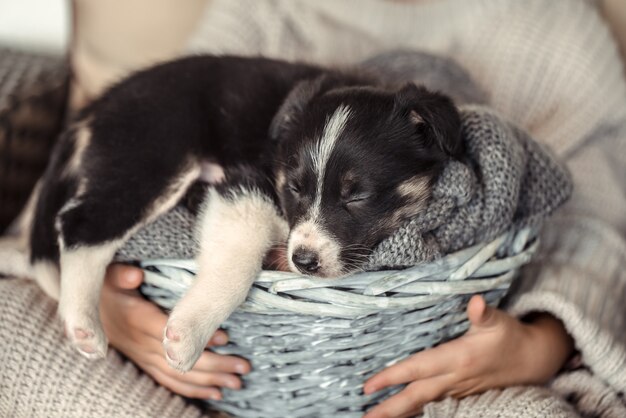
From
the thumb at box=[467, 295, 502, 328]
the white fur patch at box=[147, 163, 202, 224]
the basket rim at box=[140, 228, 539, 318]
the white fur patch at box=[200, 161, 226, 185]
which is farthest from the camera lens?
the white fur patch at box=[200, 161, 226, 185]

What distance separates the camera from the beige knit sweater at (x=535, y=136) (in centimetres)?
149

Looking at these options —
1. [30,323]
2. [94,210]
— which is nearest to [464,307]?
[94,210]

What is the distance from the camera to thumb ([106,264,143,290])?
1472 mm

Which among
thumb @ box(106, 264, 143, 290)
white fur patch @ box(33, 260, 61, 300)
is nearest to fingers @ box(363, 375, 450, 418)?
thumb @ box(106, 264, 143, 290)

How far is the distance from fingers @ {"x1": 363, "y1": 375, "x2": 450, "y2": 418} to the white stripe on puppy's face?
0.33m

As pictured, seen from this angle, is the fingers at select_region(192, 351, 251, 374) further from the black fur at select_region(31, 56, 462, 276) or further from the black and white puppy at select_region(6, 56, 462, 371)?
the black fur at select_region(31, 56, 462, 276)

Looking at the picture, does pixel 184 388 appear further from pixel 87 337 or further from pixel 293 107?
pixel 293 107

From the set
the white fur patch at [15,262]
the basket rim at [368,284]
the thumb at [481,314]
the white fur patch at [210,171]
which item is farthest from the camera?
the white fur patch at [15,262]

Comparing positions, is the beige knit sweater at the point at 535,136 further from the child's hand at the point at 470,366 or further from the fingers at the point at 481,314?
the fingers at the point at 481,314

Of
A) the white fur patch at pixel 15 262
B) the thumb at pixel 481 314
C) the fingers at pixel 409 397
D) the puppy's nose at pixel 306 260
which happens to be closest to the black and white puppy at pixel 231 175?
the puppy's nose at pixel 306 260

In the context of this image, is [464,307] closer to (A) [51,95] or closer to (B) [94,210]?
(B) [94,210]

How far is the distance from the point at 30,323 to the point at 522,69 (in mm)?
1590

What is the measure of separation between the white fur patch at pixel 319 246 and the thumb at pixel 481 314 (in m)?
0.29

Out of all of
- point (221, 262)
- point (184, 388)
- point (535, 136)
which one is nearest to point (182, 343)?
point (221, 262)
